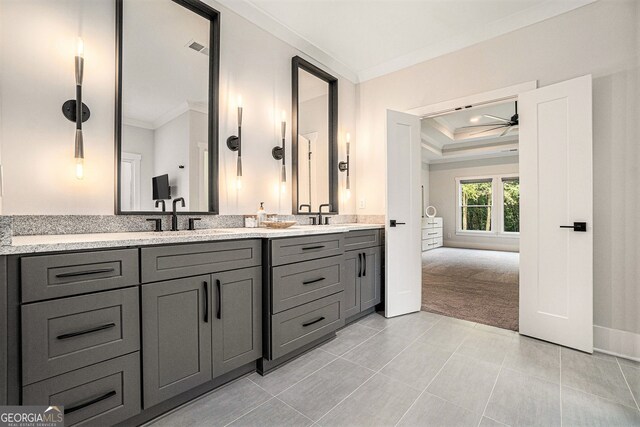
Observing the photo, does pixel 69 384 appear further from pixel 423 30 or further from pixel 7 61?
pixel 423 30

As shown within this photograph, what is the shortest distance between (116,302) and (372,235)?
229cm

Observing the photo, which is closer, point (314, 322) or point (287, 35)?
point (314, 322)

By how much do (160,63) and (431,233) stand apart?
7.97 m

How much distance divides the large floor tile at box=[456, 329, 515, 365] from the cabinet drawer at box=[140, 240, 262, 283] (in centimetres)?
179

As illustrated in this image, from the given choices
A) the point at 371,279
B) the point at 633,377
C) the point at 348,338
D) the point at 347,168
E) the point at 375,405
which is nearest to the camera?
the point at 375,405

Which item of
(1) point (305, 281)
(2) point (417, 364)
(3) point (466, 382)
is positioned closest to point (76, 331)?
(1) point (305, 281)

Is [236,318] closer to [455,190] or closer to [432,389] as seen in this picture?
[432,389]

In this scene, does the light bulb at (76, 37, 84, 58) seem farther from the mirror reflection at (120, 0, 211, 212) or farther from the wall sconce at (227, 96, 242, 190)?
the wall sconce at (227, 96, 242, 190)

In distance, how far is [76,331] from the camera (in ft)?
3.93

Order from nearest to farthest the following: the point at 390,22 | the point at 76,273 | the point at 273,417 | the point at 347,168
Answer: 1. the point at 76,273
2. the point at 273,417
3. the point at 390,22
4. the point at 347,168

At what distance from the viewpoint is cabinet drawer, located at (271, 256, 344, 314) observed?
6.37 feet

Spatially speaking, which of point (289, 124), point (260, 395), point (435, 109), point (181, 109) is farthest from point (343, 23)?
point (260, 395)

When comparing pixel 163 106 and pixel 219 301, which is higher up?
pixel 163 106

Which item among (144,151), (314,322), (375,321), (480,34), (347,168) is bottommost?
(375,321)
